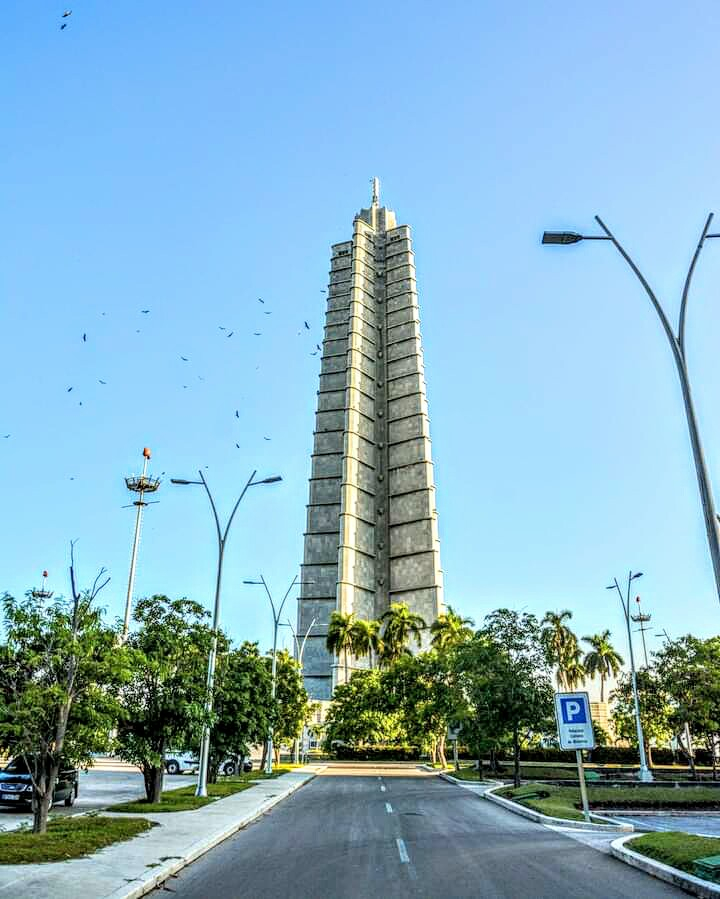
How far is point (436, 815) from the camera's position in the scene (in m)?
20.6

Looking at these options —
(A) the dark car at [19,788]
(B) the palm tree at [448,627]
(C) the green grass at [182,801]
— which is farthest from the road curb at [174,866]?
(B) the palm tree at [448,627]

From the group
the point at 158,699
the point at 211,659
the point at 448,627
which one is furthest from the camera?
the point at 448,627

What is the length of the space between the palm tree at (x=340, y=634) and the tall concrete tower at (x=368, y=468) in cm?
317

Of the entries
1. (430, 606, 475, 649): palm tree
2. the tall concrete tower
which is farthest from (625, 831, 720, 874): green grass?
the tall concrete tower

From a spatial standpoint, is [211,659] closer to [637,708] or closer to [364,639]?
[637,708]

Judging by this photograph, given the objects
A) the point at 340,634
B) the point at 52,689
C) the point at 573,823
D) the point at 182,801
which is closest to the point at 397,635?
the point at 340,634

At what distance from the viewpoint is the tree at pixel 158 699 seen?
64.5 feet

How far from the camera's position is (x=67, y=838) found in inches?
514

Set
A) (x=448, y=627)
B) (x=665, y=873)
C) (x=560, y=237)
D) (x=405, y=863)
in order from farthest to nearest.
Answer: (x=448, y=627), (x=560, y=237), (x=405, y=863), (x=665, y=873)

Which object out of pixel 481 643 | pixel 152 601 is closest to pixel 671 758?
pixel 481 643

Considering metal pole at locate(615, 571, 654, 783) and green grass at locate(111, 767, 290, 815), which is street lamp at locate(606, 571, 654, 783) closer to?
metal pole at locate(615, 571, 654, 783)

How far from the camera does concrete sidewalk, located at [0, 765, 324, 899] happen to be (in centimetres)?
912

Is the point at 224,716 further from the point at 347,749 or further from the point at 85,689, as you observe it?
the point at 347,749

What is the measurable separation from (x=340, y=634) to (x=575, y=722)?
59184 mm
